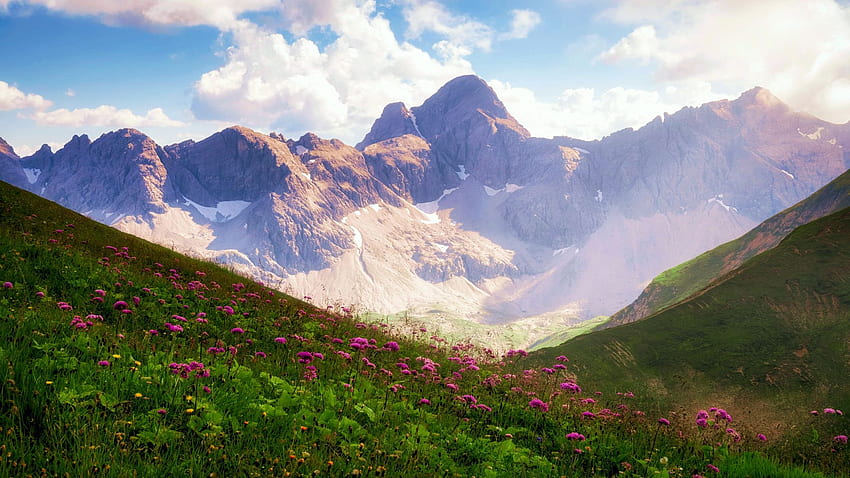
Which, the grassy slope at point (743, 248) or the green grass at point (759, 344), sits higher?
the grassy slope at point (743, 248)

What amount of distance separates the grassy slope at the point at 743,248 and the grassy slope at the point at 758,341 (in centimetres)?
2676

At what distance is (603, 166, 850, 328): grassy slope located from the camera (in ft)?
204

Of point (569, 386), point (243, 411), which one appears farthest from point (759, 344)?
point (243, 411)

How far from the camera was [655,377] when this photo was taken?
2998cm

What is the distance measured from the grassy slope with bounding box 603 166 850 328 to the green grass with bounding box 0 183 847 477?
5711cm

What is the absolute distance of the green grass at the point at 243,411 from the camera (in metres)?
4.96

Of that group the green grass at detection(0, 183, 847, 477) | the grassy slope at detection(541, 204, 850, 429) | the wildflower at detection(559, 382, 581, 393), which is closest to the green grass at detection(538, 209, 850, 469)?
the grassy slope at detection(541, 204, 850, 429)

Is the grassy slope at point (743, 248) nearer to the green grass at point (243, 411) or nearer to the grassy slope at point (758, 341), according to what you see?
the grassy slope at point (758, 341)

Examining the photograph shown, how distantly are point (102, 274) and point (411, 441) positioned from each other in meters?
11.7

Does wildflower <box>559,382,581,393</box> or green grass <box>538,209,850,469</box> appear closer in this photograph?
wildflower <box>559,382,581,393</box>

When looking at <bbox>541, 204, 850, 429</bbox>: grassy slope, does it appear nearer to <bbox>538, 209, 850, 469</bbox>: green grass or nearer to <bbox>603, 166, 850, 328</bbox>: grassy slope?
<bbox>538, 209, 850, 469</bbox>: green grass

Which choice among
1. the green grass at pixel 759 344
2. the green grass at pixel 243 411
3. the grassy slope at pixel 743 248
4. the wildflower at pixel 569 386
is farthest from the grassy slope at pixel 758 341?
the grassy slope at pixel 743 248

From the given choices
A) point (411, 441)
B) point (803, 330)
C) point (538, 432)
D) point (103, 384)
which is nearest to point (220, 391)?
point (103, 384)

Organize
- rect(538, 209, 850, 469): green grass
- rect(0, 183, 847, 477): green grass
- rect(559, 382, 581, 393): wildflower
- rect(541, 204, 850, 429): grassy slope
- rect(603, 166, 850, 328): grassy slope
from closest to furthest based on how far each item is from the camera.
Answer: rect(0, 183, 847, 477): green grass, rect(559, 382, 581, 393): wildflower, rect(538, 209, 850, 469): green grass, rect(541, 204, 850, 429): grassy slope, rect(603, 166, 850, 328): grassy slope
